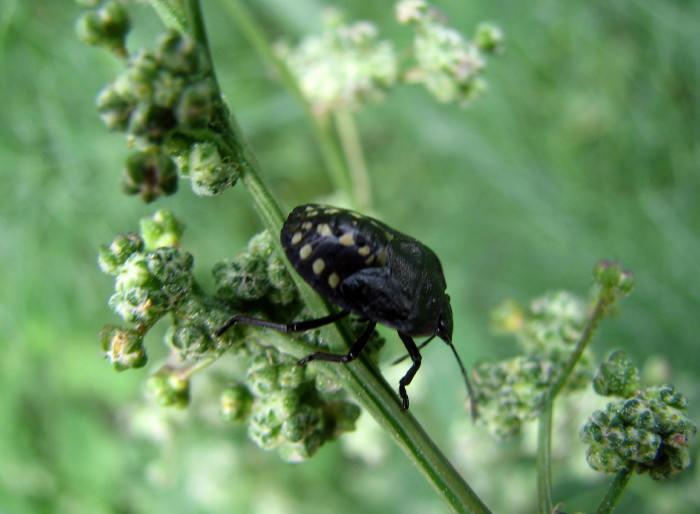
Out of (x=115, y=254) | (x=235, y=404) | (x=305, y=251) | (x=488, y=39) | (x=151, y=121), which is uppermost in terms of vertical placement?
(x=151, y=121)

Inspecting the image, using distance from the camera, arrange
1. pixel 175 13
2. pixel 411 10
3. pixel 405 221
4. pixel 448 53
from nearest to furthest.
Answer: pixel 175 13 → pixel 411 10 → pixel 448 53 → pixel 405 221

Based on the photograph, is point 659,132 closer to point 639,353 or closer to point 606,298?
point 639,353

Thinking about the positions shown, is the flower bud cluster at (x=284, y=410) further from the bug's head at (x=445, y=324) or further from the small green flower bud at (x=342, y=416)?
the bug's head at (x=445, y=324)

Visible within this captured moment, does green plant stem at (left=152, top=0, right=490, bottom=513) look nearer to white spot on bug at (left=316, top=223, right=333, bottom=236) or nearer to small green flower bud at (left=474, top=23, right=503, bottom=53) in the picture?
white spot on bug at (left=316, top=223, right=333, bottom=236)

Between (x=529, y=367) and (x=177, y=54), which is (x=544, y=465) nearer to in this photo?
(x=529, y=367)

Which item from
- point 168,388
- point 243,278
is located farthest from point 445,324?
point 168,388

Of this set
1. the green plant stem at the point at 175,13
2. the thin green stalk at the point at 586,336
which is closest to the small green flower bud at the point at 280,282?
the green plant stem at the point at 175,13

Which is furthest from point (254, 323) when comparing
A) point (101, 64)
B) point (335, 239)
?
point (101, 64)

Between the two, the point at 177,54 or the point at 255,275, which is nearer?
the point at 177,54
